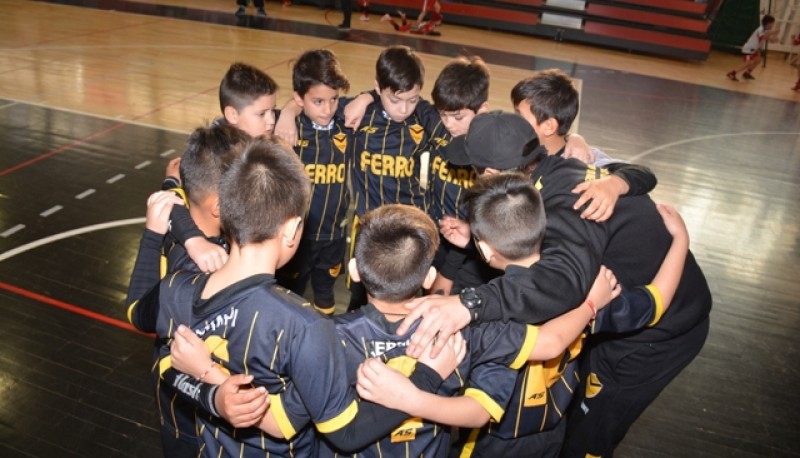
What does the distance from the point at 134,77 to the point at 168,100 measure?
1.57m

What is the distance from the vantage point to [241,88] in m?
3.65

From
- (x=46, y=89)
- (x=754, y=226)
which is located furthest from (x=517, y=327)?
(x=46, y=89)

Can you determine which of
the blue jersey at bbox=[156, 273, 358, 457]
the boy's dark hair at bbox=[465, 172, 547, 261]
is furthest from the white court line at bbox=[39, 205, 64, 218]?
the boy's dark hair at bbox=[465, 172, 547, 261]

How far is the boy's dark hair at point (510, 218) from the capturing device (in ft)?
7.39

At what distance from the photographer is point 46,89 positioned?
9.39 metres

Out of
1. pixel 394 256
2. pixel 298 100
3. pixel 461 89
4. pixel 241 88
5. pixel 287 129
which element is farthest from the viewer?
pixel 298 100

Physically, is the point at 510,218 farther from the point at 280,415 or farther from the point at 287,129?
the point at 287,129

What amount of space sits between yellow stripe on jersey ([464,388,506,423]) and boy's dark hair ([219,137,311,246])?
2.81ft

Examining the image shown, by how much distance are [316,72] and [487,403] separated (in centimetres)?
255

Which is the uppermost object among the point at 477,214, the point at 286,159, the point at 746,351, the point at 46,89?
the point at 286,159

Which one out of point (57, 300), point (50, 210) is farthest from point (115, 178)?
point (57, 300)

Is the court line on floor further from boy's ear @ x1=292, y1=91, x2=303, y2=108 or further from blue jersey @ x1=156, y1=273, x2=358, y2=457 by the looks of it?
blue jersey @ x1=156, y1=273, x2=358, y2=457

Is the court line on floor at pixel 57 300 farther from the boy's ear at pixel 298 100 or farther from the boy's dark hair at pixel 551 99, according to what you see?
the boy's dark hair at pixel 551 99

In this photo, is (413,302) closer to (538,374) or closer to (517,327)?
(517,327)
